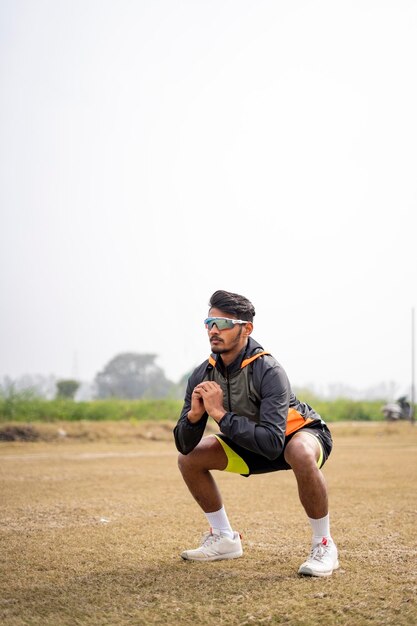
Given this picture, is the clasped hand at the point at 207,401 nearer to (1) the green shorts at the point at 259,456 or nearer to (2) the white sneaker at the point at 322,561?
(1) the green shorts at the point at 259,456

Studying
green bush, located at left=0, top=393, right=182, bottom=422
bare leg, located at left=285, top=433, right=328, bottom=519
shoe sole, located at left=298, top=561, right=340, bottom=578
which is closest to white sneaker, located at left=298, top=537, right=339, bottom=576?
shoe sole, located at left=298, top=561, right=340, bottom=578

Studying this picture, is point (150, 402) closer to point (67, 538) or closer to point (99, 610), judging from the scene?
point (67, 538)

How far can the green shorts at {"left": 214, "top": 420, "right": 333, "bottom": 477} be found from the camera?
17.3 ft

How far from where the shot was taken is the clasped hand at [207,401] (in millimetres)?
4954

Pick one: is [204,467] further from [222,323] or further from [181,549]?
[222,323]

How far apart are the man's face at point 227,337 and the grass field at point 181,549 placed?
4.76 ft

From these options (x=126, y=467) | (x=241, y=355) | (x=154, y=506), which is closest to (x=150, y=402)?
(x=126, y=467)

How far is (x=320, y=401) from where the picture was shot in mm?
40969

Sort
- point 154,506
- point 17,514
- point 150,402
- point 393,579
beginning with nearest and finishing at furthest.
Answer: point 393,579 < point 17,514 < point 154,506 < point 150,402

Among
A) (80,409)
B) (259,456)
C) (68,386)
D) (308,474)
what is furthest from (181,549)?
(68,386)

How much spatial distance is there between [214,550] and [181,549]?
0.53 metres

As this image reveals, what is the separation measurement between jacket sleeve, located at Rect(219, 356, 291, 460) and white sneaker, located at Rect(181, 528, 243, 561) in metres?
0.90

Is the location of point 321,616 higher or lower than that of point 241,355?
lower

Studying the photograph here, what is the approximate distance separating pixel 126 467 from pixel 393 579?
30.0ft
